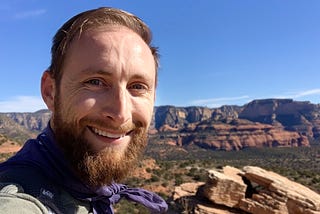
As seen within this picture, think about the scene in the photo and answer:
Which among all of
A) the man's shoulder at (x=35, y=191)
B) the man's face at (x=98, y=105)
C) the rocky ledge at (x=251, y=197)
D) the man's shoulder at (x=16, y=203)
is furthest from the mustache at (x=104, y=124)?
the rocky ledge at (x=251, y=197)

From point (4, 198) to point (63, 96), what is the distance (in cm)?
48

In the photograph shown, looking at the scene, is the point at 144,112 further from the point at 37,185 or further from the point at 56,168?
the point at 37,185

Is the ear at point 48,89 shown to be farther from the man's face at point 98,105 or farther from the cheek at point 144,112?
the cheek at point 144,112

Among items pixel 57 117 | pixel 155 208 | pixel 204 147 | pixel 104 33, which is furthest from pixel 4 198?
pixel 204 147

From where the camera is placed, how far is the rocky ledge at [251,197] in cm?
1377

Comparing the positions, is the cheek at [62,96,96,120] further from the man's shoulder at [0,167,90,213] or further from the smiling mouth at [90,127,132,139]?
the man's shoulder at [0,167,90,213]

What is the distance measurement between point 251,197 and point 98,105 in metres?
14.7

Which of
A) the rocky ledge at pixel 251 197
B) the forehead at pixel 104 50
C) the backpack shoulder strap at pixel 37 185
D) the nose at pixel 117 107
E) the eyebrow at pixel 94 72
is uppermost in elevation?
the forehead at pixel 104 50

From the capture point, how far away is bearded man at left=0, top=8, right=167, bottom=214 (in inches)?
48.5

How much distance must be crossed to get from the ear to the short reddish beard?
85mm

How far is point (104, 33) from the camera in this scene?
1.34 meters

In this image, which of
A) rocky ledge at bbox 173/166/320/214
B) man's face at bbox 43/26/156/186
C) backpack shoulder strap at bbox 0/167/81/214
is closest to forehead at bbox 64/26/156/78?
man's face at bbox 43/26/156/186

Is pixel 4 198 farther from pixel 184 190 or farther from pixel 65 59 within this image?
pixel 184 190

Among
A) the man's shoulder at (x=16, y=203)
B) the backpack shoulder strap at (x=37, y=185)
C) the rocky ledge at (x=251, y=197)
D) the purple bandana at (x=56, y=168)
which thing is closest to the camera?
the man's shoulder at (x=16, y=203)
